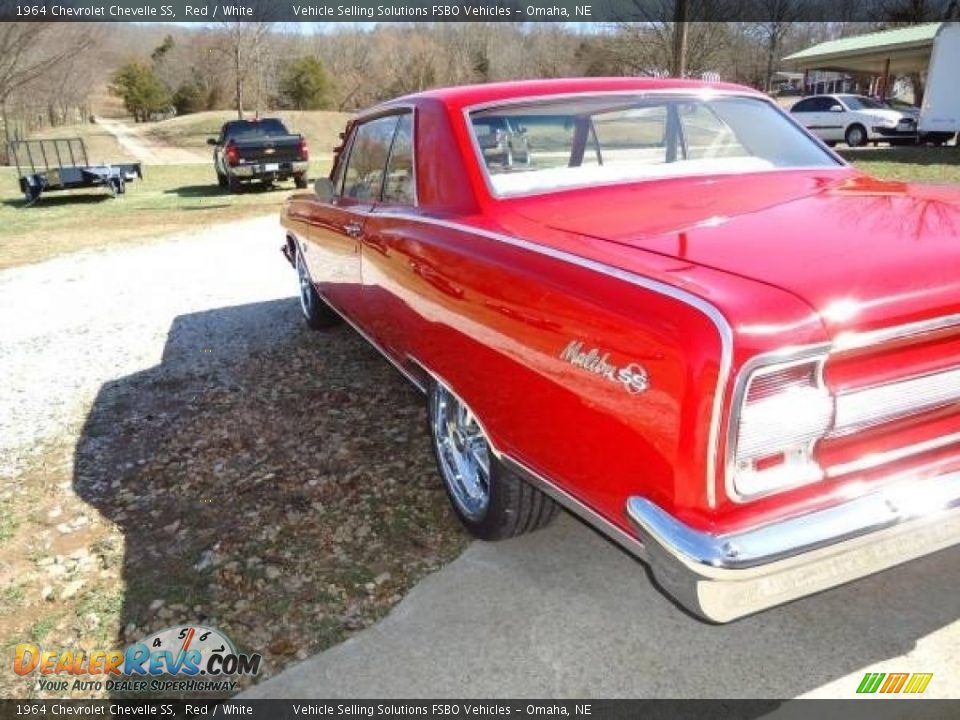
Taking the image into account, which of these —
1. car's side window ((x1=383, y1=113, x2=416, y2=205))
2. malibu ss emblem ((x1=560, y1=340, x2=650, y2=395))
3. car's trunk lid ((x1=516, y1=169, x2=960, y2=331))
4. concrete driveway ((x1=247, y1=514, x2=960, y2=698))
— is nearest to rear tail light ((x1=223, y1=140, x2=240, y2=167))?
car's side window ((x1=383, y1=113, x2=416, y2=205))

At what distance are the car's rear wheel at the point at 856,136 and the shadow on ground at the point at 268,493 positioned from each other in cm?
2002

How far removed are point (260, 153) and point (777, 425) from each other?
15751 mm

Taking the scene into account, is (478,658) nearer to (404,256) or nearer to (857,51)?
(404,256)

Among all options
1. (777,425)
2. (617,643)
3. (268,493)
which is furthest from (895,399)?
(268,493)

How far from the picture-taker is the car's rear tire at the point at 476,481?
2.56 meters

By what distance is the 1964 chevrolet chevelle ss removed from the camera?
1654 millimetres

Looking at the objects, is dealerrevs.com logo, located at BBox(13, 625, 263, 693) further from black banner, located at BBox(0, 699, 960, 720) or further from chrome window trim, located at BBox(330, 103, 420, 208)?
chrome window trim, located at BBox(330, 103, 420, 208)

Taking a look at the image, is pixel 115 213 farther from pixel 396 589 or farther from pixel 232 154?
pixel 396 589

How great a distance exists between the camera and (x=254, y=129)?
16.8 m

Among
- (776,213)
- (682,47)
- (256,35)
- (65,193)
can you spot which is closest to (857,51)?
(682,47)

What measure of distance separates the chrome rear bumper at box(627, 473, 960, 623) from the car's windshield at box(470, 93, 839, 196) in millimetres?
1648

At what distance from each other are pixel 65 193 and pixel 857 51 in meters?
25.5

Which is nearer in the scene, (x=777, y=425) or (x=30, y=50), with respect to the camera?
(x=777, y=425)

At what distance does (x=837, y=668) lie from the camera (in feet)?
7.24
